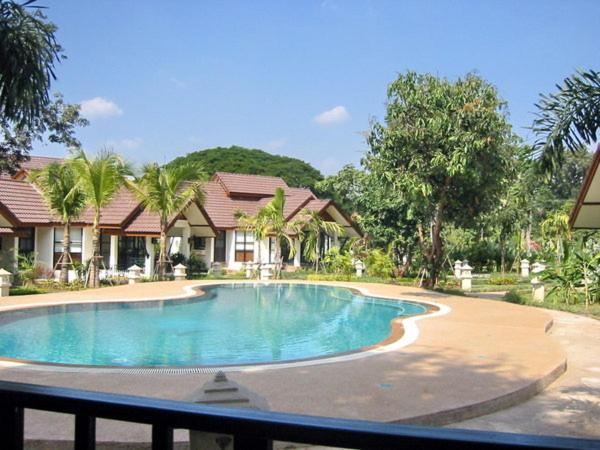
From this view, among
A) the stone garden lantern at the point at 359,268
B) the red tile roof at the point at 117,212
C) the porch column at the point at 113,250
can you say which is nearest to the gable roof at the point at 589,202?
the stone garden lantern at the point at 359,268

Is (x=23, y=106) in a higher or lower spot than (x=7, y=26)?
lower

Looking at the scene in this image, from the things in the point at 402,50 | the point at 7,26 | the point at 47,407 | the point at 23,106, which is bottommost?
the point at 47,407

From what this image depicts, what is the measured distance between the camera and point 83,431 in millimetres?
1373

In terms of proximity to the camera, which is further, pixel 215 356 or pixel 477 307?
pixel 477 307

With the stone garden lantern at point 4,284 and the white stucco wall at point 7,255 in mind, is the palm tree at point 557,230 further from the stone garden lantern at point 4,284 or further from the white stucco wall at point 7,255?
the white stucco wall at point 7,255

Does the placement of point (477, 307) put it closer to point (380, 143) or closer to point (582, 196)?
point (582, 196)

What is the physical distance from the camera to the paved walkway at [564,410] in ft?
19.1

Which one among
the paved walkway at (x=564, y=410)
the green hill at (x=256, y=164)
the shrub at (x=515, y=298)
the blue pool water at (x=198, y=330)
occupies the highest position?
the green hill at (x=256, y=164)

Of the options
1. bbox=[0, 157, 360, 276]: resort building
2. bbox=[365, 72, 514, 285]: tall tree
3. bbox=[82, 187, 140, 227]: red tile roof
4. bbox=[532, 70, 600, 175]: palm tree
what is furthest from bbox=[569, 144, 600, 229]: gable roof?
bbox=[82, 187, 140, 227]: red tile roof

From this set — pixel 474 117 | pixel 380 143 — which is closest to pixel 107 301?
pixel 380 143

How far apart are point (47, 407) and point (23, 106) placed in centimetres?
308

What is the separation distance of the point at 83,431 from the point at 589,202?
15.2 metres

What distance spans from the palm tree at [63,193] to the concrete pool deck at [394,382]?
1370cm

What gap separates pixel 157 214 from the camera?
87.0ft
